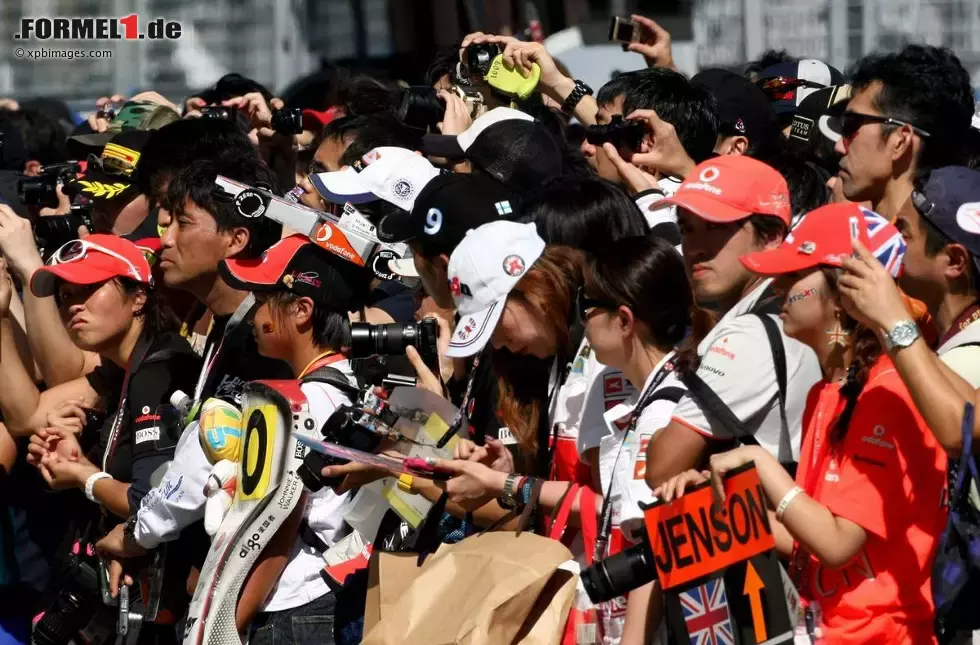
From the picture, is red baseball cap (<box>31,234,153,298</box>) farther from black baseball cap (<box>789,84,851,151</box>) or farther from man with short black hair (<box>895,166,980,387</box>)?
man with short black hair (<box>895,166,980,387</box>)

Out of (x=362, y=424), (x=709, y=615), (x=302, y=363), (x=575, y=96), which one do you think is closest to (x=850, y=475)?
(x=709, y=615)

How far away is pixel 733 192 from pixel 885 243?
2.32 ft

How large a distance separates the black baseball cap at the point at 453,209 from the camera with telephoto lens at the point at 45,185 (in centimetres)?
313

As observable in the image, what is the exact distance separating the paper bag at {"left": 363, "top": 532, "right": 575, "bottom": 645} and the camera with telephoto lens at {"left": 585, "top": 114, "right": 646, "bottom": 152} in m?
1.87

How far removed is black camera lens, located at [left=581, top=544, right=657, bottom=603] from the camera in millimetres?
3525

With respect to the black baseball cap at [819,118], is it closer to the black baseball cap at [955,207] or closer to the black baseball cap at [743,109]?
the black baseball cap at [743,109]

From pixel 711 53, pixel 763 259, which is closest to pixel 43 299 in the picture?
pixel 763 259

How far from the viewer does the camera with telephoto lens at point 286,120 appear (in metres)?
7.17

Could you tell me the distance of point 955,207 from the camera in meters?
3.80

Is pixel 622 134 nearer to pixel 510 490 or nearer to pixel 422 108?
pixel 422 108

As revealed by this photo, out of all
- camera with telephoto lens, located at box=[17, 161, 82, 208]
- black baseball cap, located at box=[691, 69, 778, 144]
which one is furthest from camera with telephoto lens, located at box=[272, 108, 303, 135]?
black baseball cap, located at box=[691, 69, 778, 144]

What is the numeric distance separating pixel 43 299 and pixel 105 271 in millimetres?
518

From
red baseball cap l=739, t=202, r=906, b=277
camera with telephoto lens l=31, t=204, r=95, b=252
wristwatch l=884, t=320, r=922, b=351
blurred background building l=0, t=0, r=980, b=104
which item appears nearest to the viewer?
wristwatch l=884, t=320, r=922, b=351
